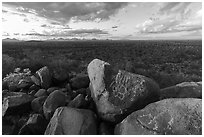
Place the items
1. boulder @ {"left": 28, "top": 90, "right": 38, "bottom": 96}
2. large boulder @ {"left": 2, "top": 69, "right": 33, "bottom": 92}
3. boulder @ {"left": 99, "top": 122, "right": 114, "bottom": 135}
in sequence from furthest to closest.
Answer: large boulder @ {"left": 2, "top": 69, "right": 33, "bottom": 92} → boulder @ {"left": 28, "top": 90, "right": 38, "bottom": 96} → boulder @ {"left": 99, "top": 122, "right": 114, "bottom": 135}

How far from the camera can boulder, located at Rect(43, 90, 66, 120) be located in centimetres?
512

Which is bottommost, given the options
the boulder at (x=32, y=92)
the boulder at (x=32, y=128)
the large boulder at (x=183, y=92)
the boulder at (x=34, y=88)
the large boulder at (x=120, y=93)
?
the boulder at (x=32, y=128)

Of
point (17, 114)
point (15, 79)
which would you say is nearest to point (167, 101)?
point (17, 114)

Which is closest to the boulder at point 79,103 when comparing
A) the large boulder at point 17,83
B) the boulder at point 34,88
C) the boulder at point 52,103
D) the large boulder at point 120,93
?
the boulder at point 52,103

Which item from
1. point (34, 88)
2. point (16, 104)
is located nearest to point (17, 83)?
point (34, 88)

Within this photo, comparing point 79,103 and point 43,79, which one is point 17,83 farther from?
point 79,103

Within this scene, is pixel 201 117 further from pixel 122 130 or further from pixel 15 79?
pixel 15 79

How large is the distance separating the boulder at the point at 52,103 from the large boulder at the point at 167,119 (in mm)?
2069

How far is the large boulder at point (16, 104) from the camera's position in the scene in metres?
5.53

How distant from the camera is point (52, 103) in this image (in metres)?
5.36

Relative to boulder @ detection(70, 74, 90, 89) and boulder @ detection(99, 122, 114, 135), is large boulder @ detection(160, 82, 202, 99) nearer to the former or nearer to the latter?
boulder @ detection(99, 122, 114, 135)

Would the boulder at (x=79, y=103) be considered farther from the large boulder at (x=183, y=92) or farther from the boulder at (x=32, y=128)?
the large boulder at (x=183, y=92)

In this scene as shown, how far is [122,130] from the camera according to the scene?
162 inches

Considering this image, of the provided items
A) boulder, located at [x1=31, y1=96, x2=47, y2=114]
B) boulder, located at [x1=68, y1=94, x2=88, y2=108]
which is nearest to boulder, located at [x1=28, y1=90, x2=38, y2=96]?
boulder, located at [x1=31, y1=96, x2=47, y2=114]
